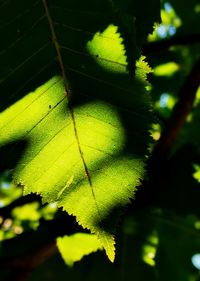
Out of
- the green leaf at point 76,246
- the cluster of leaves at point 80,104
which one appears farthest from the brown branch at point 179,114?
the cluster of leaves at point 80,104

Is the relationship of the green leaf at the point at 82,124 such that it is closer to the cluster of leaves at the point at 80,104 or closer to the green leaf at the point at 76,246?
the cluster of leaves at the point at 80,104

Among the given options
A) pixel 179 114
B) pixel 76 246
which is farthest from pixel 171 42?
pixel 76 246

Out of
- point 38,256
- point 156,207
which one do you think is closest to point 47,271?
point 38,256

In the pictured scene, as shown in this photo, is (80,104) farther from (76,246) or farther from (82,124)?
(76,246)

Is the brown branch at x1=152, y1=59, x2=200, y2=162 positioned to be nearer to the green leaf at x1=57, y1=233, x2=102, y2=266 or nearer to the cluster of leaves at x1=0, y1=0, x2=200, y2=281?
the green leaf at x1=57, y1=233, x2=102, y2=266

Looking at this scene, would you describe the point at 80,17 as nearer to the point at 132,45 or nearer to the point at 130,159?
the point at 132,45
